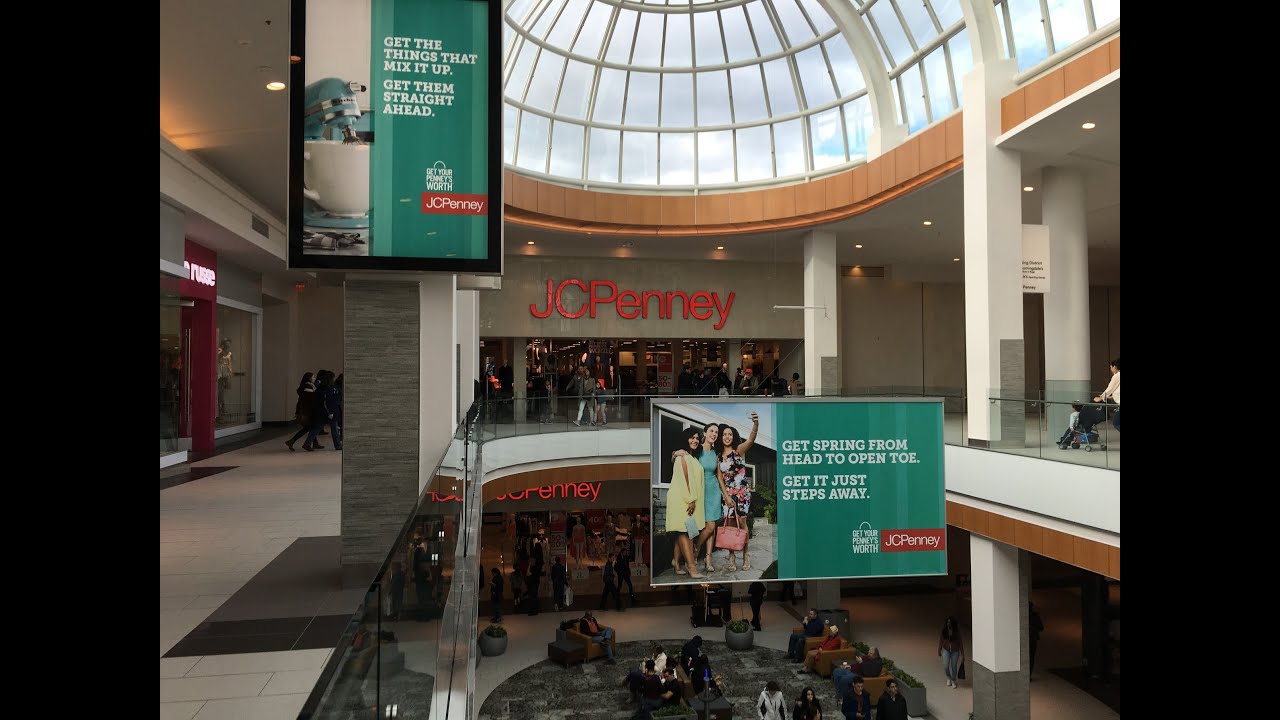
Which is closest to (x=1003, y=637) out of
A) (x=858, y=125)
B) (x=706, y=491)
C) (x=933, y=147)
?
(x=706, y=491)

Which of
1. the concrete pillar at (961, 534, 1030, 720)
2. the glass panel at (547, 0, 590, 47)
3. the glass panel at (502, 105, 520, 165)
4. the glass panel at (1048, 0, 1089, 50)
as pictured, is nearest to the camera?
the glass panel at (1048, 0, 1089, 50)

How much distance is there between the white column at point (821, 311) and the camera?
21.3 m

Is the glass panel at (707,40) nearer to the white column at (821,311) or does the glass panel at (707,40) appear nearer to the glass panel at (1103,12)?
the white column at (821,311)

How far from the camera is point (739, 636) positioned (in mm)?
17422

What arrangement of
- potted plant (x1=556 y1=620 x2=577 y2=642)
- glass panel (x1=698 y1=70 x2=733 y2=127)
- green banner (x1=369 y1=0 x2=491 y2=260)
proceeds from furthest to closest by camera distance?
glass panel (x1=698 y1=70 x2=733 y2=127) < potted plant (x1=556 y1=620 x2=577 y2=642) < green banner (x1=369 y1=0 x2=491 y2=260)

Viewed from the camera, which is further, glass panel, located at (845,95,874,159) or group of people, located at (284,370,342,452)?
glass panel, located at (845,95,874,159)

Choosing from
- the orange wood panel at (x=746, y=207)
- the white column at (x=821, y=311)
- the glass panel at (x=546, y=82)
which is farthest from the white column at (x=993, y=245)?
the glass panel at (x=546, y=82)

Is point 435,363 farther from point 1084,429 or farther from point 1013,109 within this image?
point 1013,109

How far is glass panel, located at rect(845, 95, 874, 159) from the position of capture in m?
20.7

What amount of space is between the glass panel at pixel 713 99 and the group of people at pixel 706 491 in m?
16.0

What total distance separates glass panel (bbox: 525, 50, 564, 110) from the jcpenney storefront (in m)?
4.74

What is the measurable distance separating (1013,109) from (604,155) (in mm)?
12666

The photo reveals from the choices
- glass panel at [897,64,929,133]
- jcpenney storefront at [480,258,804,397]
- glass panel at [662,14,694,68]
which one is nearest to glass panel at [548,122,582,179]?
jcpenney storefront at [480,258,804,397]

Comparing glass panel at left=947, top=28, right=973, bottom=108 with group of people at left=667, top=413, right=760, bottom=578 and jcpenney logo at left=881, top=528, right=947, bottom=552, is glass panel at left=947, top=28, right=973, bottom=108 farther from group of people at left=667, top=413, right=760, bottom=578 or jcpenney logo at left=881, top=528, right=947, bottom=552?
group of people at left=667, top=413, right=760, bottom=578
